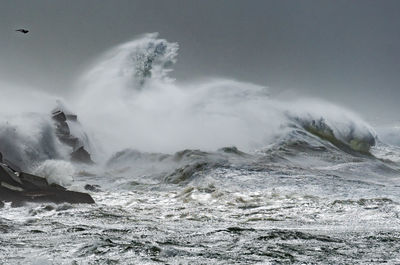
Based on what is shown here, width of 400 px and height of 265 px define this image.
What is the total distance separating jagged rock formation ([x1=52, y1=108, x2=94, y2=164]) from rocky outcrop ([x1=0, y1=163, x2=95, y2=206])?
24.4 m

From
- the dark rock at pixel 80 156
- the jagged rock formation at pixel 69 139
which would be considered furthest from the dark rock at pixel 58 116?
the dark rock at pixel 80 156

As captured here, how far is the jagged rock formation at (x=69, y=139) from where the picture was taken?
4772 cm

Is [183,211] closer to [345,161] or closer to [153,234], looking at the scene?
[153,234]

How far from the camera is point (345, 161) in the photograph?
45812 mm

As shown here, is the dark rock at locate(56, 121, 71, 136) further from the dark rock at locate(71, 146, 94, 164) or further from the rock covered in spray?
the dark rock at locate(71, 146, 94, 164)

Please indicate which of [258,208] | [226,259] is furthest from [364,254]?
[258,208]

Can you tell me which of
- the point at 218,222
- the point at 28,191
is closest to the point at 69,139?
the point at 28,191

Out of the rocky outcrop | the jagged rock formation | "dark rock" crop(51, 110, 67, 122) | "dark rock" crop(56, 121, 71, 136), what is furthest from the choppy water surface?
"dark rock" crop(51, 110, 67, 122)

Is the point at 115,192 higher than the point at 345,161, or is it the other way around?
the point at 345,161

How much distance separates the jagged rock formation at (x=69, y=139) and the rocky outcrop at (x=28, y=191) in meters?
24.4

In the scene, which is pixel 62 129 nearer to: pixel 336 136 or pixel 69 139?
pixel 69 139

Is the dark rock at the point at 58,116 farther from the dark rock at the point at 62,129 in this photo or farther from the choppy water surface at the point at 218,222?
the choppy water surface at the point at 218,222

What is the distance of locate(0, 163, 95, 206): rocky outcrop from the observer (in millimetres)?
20500

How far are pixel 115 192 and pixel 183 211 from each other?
350 inches
